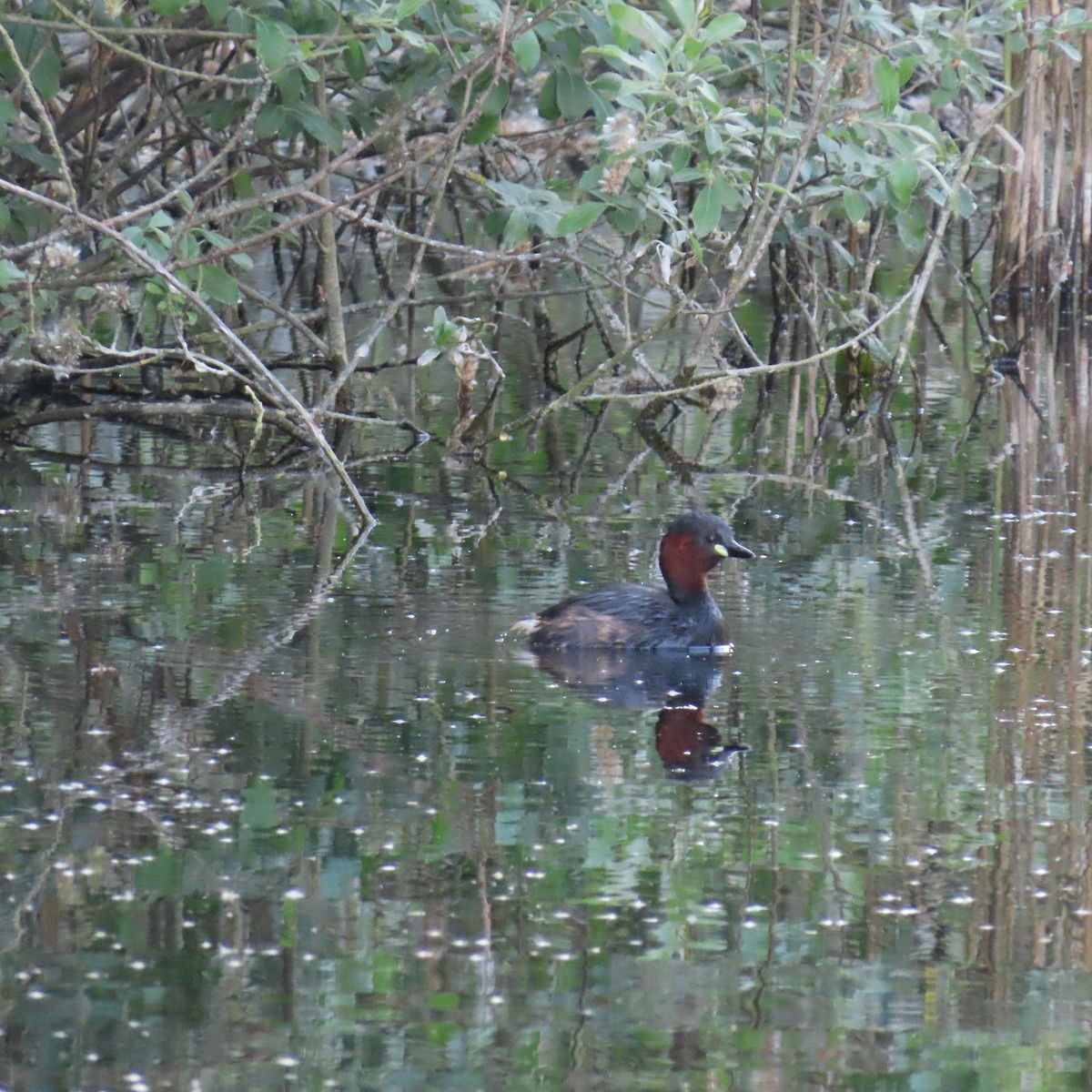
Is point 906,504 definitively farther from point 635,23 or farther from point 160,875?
point 160,875

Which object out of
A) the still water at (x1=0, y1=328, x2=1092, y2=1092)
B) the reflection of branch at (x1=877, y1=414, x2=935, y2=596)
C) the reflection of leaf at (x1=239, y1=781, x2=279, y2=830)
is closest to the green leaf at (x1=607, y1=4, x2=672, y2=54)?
the still water at (x1=0, y1=328, x2=1092, y2=1092)

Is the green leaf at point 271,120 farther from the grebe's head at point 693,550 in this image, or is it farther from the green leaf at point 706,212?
the grebe's head at point 693,550

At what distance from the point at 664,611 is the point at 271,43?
2824 millimetres

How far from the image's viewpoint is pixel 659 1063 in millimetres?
4371

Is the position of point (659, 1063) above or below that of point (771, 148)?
below

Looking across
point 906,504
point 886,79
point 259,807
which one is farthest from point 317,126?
point 259,807

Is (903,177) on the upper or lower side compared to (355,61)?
lower

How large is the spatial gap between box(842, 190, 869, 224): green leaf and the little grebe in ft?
6.90

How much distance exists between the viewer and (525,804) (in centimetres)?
596

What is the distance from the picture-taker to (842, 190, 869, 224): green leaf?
32.3 ft

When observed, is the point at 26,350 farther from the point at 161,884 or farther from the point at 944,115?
the point at 944,115

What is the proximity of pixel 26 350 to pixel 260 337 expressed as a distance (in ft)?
12.1

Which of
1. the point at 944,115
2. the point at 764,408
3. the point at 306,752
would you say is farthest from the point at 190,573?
the point at 944,115

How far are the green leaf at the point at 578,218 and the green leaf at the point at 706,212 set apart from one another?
1.84 feet
